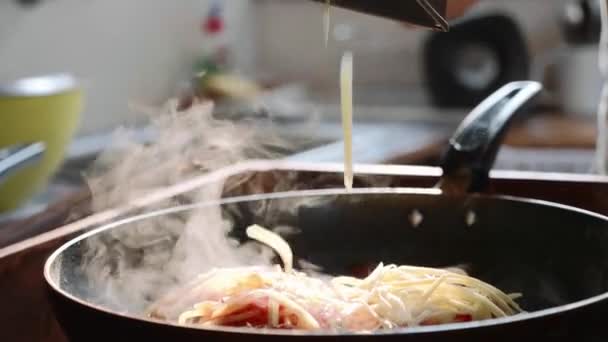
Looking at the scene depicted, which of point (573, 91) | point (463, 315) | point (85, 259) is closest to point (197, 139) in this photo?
point (85, 259)

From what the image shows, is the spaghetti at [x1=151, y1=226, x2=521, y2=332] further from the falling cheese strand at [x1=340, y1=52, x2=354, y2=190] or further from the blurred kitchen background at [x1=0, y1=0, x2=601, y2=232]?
the blurred kitchen background at [x1=0, y1=0, x2=601, y2=232]

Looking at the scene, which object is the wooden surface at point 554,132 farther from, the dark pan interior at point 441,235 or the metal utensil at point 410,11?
→ the metal utensil at point 410,11

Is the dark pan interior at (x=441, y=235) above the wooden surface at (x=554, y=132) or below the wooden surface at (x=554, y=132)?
above

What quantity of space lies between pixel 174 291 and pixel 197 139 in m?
0.23

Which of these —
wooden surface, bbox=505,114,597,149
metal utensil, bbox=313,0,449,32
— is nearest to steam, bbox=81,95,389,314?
metal utensil, bbox=313,0,449,32

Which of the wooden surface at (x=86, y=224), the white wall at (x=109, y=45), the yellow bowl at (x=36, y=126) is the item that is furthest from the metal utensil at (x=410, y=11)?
the white wall at (x=109, y=45)

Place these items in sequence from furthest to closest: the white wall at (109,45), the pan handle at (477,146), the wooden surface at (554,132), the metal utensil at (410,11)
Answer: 1. the white wall at (109,45)
2. the wooden surface at (554,132)
3. the pan handle at (477,146)
4. the metal utensil at (410,11)

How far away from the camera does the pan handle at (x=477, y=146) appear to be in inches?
31.7

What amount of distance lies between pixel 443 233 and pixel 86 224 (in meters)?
0.31

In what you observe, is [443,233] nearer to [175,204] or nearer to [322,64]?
[175,204]

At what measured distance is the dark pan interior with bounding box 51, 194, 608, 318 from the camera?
0.71m

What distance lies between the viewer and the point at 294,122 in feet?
7.48

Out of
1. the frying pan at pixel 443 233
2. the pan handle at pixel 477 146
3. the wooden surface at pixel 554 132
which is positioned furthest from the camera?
the wooden surface at pixel 554 132

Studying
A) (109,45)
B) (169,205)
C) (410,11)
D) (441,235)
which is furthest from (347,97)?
(109,45)
